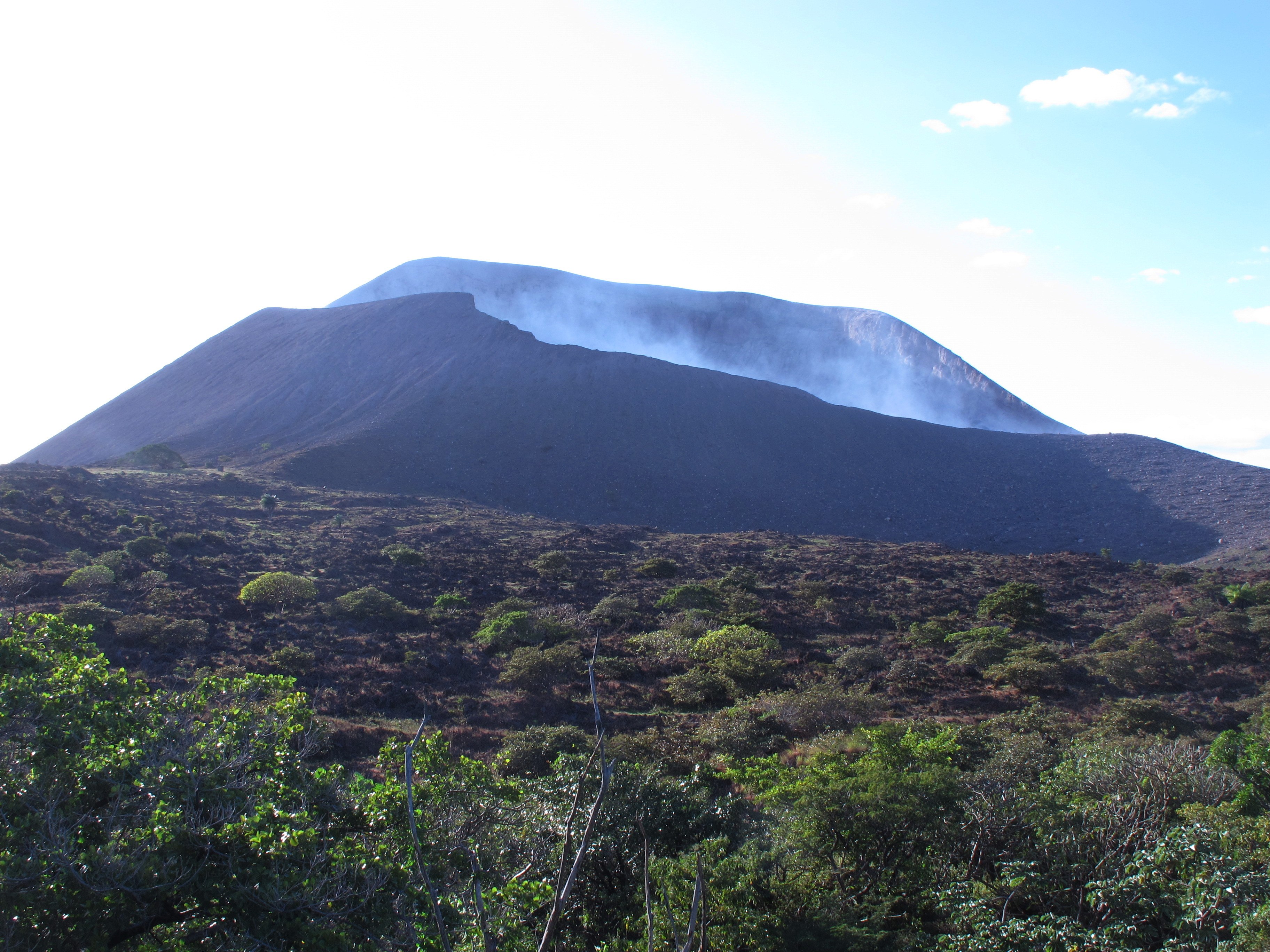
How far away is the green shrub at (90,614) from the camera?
56.2ft

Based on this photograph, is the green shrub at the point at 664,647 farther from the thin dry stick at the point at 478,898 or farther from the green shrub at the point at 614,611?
the thin dry stick at the point at 478,898

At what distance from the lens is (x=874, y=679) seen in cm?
1767

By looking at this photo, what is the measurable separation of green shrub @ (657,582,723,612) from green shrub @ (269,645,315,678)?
36.6ft

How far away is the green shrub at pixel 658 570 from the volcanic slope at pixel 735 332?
51742 mm

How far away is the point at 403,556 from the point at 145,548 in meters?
8.62

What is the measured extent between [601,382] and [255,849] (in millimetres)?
59035

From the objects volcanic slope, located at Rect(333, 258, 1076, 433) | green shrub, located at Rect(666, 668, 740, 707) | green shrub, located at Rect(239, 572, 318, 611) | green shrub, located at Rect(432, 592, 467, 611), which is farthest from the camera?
volcanic slope, located at Rect(333, 258, 1076, 433)

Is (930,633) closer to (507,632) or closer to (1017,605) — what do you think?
(1017,605)

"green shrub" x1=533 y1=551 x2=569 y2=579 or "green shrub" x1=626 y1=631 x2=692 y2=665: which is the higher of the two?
"green shrub" x1=533 y1=551 x2=569 y2=579

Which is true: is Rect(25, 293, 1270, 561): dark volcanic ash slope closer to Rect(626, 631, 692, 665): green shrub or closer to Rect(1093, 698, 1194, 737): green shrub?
Rect(626, 631, 692, 665): green shrub

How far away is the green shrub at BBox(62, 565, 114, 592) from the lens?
68.3 ft

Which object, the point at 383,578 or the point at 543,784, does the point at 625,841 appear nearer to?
the point at 543,784

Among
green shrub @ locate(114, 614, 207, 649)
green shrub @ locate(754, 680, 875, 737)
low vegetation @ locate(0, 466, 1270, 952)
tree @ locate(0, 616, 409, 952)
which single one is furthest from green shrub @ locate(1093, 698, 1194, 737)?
green shrub @ locate(114, 614, 207, 649)

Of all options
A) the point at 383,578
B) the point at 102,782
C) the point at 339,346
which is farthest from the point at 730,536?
the point at 339,346
